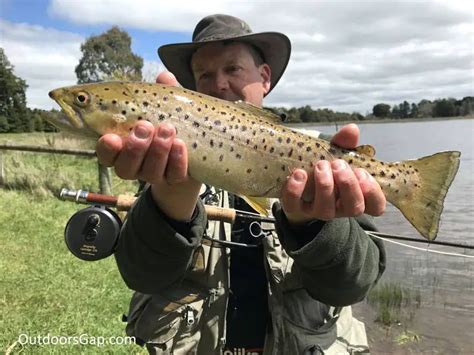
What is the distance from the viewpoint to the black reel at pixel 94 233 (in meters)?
3.17

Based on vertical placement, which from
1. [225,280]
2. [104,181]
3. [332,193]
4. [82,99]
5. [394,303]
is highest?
[82,99]

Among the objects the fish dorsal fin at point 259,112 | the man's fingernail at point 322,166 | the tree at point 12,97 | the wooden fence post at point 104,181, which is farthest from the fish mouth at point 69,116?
the tree at point 12,97

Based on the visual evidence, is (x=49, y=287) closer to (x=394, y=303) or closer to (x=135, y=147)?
(x=135, y=147)

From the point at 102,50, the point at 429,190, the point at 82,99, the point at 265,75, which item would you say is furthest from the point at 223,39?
the point at 102,50

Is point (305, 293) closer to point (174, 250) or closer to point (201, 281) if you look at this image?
point (201, 281)

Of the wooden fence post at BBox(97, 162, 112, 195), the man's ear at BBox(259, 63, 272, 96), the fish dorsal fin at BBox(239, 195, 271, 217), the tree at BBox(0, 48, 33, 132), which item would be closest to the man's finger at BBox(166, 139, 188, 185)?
the fish dorsal fin at BBox(239, 195, 271, 217)

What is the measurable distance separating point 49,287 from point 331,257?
5.15 meters

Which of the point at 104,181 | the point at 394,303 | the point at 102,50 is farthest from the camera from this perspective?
the point at 102,50

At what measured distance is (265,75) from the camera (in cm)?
360

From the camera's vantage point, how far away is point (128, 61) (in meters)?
61.2

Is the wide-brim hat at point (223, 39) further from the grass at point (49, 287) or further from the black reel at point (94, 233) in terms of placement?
the grass at point (49, 287)

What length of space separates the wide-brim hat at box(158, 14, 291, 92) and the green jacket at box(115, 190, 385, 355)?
116 centimetres

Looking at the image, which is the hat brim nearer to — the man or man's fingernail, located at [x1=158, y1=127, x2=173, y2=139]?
the man

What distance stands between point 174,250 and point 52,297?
442cm
